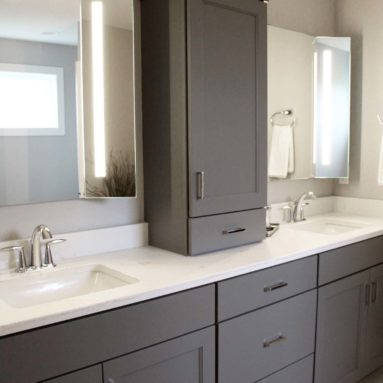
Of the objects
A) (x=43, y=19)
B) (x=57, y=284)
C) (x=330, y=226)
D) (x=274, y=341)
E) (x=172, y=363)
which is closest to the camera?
(x=172, y=363)

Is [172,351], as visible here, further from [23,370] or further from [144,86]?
[144,86]

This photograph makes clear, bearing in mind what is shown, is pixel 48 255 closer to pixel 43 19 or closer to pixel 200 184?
pixel 200 184

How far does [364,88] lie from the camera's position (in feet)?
9.87

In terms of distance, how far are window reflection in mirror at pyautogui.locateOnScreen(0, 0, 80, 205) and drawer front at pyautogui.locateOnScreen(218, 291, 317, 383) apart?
0.88m

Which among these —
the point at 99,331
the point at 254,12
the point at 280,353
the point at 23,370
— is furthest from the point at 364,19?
the point at 23,370

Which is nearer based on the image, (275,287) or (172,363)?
(172,363)

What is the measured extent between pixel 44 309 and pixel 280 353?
110 centimetres

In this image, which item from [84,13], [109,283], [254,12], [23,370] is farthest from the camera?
[254,12]

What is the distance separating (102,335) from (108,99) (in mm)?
1051

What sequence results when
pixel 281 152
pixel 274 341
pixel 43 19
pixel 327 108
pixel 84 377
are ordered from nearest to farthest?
pixel 84 377
pixel 43 19
pixel 274 341
pixel 281 152
pixel 327 108

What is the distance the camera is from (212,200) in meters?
1.95

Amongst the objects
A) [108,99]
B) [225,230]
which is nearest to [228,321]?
[225,230]

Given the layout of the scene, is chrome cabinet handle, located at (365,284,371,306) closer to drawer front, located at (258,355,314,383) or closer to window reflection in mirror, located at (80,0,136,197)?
drawer front, located at (258,355,314,383)

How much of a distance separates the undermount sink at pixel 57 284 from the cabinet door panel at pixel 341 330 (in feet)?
3.31
